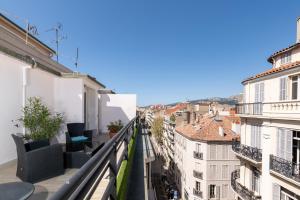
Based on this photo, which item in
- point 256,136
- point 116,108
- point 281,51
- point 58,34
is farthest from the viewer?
point 58,34

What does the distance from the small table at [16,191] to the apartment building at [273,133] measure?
11.6 metres

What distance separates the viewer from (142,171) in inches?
166

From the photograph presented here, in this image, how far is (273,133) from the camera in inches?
450

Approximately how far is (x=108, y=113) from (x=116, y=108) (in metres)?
0.72

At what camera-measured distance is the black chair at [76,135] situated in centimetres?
587

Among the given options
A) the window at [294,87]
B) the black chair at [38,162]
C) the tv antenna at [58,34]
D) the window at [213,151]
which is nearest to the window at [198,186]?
the window at [213,151]

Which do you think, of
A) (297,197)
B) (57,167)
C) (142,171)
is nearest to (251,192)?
(297,197)

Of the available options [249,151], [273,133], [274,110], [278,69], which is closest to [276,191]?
[249,151]

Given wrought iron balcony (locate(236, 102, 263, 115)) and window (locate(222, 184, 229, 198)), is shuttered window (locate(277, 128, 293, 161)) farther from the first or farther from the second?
window (locate(222, 184, 229, 198))

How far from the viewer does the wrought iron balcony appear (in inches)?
503

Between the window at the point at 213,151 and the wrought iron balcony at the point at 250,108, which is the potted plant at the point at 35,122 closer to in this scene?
the wrought iron balcony at the point at 250,108

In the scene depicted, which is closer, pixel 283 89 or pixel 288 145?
pixel 288 145

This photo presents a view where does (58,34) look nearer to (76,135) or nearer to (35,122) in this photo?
(76,135)

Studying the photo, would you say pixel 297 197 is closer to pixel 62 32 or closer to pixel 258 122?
pixel 258 122
